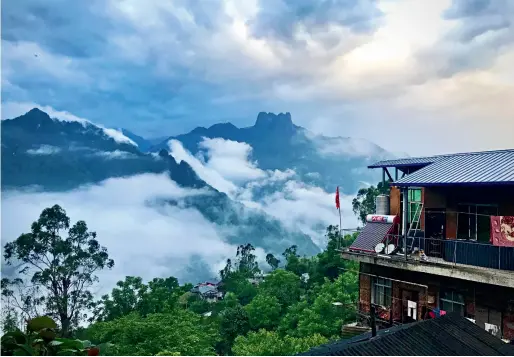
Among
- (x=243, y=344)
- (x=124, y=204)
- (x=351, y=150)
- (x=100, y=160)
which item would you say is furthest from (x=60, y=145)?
(x=243, y=344)

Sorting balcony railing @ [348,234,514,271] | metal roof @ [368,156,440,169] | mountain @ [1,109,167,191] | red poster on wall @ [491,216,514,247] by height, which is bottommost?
balcony railing @ [348,234,514,271]

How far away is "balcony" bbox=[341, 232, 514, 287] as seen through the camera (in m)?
6.88

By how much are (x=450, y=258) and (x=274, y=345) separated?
236 inches

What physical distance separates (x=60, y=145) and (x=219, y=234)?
81.3 ft

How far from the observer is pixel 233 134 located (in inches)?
3206

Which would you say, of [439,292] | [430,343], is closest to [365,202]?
[439,292]

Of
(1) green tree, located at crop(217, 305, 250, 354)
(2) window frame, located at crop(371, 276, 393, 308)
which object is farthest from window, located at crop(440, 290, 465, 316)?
(1) green tree, located at crop(217, 305, 250, 354)

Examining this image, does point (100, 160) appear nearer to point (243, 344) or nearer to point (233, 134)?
point (233, 134)

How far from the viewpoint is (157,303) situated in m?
17.6

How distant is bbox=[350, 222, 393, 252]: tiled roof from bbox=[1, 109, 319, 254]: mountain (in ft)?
171

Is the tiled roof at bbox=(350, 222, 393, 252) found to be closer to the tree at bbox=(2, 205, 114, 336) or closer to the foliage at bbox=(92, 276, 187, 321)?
the foliage at bbox=(92, 276, 187, 321)

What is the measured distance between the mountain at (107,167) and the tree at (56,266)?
39.4 metres

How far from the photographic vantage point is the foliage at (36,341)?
8.89ft

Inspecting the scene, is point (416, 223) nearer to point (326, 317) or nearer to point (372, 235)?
point (372, 235)
